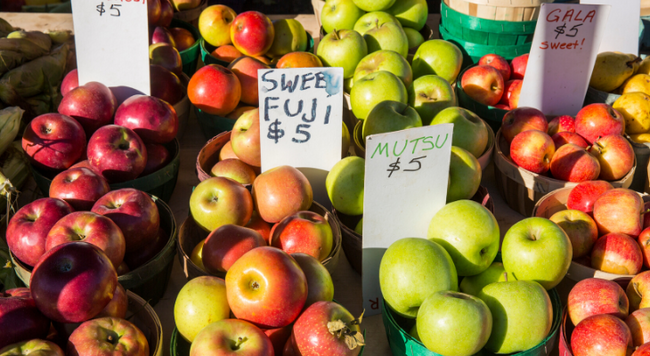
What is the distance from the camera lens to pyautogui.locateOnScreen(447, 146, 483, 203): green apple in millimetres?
1627

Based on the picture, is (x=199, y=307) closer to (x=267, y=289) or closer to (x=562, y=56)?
(x=267, y=289)

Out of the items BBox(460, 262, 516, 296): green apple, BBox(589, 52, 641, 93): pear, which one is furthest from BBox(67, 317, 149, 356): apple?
BBox(589, 52, 641, 93): pear

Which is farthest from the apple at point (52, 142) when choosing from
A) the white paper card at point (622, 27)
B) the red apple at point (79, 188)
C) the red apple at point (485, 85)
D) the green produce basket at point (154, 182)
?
the white paper card at point (622, 27)

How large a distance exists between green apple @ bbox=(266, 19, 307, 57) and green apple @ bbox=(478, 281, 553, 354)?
1834 millimetres

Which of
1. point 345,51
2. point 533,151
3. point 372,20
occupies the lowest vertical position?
point 533,151

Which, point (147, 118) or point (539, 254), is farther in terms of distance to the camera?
point (147, 118)

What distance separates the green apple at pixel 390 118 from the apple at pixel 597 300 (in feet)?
2.54

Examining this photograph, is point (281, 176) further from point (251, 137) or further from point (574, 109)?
point (574, 109)

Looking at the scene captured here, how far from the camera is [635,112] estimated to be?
2.07 metres

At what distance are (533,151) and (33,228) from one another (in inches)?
65.6

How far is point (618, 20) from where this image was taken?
8.10 feet

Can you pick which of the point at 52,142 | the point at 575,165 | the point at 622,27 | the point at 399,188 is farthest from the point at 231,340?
the point at 622,27

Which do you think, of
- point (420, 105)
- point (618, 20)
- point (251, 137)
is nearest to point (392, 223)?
point (251, 137)

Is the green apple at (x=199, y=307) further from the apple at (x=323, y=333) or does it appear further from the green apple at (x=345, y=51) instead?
the green apple at (x=345, y=51)
